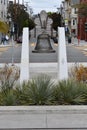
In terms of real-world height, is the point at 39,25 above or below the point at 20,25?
above

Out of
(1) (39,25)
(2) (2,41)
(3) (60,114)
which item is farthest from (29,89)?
(2) (2,41)

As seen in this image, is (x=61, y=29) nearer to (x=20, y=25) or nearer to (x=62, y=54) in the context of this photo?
(x=62, y=54)

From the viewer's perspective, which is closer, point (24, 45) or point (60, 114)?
point (60, 114)

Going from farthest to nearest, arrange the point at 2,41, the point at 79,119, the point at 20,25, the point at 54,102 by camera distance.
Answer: the point at 20,25 → the point at 2,41 → the point at 54,102 → the point at 79,119

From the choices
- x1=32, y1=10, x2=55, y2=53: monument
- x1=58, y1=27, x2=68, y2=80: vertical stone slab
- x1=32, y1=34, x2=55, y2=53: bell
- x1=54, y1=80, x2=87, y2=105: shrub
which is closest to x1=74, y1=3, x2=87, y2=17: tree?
x1=32, y1=10, x2=55, y2=53: monument

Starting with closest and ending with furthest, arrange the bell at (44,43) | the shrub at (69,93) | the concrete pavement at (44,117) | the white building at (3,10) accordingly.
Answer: the concrete pavement at (44,117) < the shrub at (69,93) < the bell at (44,43) < the white building at (3,10)

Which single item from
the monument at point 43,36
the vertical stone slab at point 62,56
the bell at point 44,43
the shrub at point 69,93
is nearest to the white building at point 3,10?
the monument at point 43,36

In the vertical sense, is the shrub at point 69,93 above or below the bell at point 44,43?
above

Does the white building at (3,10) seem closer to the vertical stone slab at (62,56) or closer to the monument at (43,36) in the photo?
the monument at (43,36)

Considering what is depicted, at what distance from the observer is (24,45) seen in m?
16.0

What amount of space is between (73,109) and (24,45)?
6553mm

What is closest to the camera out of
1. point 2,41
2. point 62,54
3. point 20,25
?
point 62,54

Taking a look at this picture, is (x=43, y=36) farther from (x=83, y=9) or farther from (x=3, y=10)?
(x=3, y=10)

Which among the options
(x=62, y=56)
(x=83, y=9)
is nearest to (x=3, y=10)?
(x=83, y=9)
